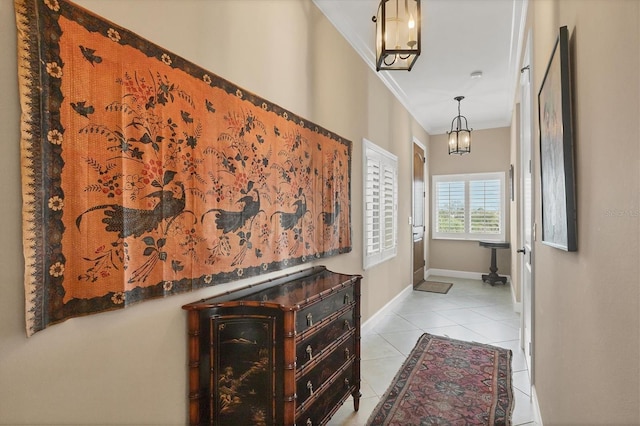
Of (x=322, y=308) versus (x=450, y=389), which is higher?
(x=322, y=308)

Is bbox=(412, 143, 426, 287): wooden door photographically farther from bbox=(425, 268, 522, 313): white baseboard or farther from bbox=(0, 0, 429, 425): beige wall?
bbox=(0, 0, 429, 425): beige wall

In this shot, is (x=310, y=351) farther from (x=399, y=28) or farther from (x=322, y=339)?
(x=399, y=28)

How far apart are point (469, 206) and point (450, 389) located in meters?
4.90

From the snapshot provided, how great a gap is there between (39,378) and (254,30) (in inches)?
81.1

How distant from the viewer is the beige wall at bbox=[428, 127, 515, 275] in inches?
249

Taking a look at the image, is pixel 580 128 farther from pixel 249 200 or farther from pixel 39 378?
pixel 39 378

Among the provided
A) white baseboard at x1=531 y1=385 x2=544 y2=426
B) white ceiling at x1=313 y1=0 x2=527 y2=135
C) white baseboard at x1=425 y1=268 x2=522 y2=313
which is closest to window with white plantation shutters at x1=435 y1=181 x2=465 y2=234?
white baseboard at x1=425 y1=268 x2=522 y2=313

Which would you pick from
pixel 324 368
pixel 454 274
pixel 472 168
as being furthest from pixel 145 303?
pixel 472 168

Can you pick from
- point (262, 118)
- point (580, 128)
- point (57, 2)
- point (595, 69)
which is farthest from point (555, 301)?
point (57, 2)

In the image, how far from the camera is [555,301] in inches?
64.4

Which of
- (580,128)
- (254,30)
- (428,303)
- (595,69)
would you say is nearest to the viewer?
(595,69)

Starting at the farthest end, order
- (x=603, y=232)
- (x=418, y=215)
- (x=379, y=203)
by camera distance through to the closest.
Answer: (x=418, y=215)
(x=379, y=203)
(x=603, y=232)

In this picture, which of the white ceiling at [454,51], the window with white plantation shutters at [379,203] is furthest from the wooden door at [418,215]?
the window with white plantation shutters at [379,203]

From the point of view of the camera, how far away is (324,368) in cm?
191
